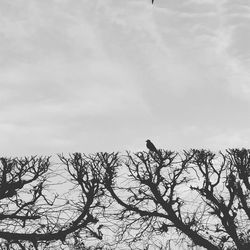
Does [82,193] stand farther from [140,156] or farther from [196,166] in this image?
[196,166]

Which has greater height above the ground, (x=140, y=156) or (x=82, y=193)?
(x=140, y=156)

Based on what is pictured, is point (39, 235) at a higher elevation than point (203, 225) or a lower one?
lower

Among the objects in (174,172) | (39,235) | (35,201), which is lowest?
(39,235)

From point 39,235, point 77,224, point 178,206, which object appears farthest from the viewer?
point 178,206

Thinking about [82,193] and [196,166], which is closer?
[82,193]

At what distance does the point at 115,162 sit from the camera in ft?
50.2

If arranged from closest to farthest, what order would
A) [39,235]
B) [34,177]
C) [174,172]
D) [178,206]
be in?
[39,235], [34,177], [178,206], [174,172]

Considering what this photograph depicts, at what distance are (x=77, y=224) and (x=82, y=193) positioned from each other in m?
2.08

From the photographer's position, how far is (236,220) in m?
14.6

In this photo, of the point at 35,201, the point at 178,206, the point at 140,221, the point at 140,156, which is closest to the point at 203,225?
the point at 178,206

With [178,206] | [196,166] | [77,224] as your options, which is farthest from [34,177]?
[196,166]

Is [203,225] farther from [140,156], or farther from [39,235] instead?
[39,235]

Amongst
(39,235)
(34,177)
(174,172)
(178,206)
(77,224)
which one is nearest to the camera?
(39,235)

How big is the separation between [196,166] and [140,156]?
91.9 inches
